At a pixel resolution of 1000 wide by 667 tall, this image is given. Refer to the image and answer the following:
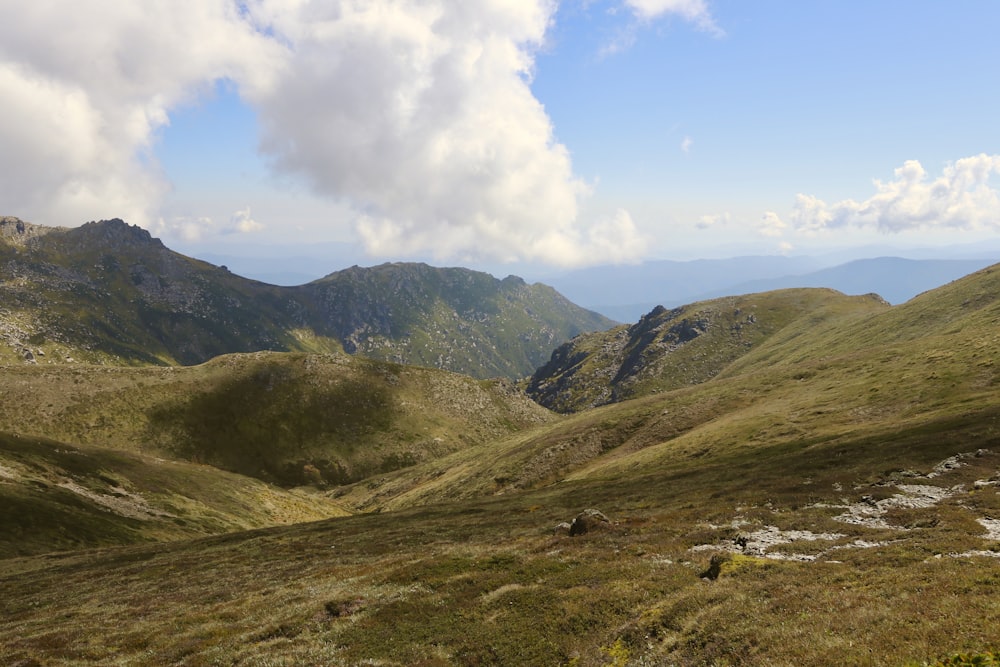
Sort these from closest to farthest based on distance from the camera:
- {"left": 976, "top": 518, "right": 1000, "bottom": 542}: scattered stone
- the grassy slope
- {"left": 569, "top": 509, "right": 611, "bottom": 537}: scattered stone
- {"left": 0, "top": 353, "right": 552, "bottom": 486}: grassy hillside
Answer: the grassy slope → {"left": 976, "top": 518, "right": 1000, "bottom": 542}: scattered stone → {"left": 569, "top": 509, "right": 611, "bottom": 537}: scattered stone → {"left": 0, "top": 353, "right": 552, "bottom": 486}: grassy hillside

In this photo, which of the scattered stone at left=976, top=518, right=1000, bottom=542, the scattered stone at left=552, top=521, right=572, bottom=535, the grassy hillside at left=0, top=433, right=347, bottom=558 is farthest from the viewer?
the grassy hillside at left=0, top=433, right=347, bottom=558

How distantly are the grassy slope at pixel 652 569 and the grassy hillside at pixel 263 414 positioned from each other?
92.1 metres

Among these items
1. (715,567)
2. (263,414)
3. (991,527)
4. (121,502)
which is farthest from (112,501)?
(991,527)

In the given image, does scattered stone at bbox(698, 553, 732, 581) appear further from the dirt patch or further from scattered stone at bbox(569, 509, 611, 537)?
the dirt patch

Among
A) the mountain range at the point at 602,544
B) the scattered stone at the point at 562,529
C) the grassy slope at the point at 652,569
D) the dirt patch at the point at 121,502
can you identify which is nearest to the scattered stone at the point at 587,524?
the mountain range at the point at 602,544

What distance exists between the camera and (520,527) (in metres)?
50.0

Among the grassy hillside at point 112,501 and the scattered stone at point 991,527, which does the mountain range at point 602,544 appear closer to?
the scattered stone at point 991,527

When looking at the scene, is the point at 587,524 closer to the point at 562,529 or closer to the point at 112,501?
the point at 562,529

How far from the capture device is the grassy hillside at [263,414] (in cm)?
14062

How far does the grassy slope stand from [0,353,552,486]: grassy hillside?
92073 millimetres

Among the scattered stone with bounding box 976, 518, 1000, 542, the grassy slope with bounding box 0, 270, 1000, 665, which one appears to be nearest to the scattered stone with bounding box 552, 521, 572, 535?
the grassy slope with bounding box 0, 270, 1000, 665

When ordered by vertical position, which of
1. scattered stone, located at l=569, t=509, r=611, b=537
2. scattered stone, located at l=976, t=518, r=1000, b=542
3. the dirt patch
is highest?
scattered stone, located at l=976, t=518, r=1000, b=542

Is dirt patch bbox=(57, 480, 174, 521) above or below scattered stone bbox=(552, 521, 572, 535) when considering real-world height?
below

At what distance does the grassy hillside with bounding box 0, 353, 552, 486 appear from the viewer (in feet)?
461
